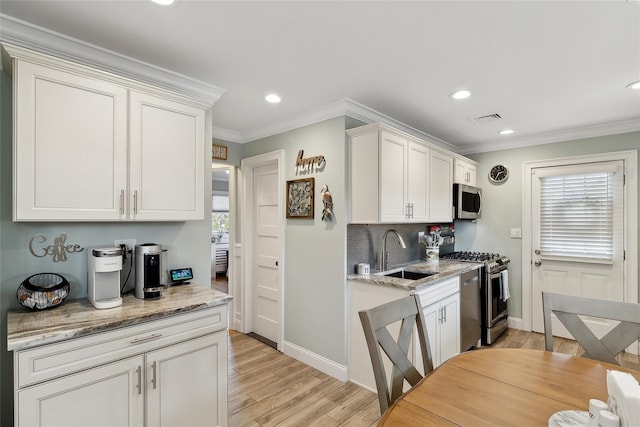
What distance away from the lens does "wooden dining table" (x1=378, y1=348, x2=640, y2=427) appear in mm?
1043

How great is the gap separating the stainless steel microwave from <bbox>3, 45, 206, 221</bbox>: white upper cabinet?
301cm

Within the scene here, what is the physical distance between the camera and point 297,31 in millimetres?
1724

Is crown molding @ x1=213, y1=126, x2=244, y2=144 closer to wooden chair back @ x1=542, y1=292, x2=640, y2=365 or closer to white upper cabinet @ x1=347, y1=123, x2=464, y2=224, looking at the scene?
white upper cabinet @ x1=347, y1=123, x2=464, y2=224

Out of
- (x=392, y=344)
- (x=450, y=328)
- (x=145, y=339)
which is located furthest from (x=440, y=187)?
(x=145, y=339)

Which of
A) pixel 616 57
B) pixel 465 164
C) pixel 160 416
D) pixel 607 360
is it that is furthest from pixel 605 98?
pixel 160 416

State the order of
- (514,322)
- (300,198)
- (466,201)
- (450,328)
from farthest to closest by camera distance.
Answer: (514,322), (466,201), (300,198), (450,328)

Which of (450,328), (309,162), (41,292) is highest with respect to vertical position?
(309,162)

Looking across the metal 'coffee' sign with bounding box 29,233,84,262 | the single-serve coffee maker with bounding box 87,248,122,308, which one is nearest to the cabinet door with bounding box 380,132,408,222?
the single-serve coffee maker with bounding box 87,248,122,308

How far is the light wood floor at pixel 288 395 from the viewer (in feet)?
7.33

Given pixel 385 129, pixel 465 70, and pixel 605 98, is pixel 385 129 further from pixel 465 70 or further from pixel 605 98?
pixel 605 98

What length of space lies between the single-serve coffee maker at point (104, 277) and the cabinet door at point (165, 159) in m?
0.27

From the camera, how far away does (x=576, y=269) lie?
145 inches

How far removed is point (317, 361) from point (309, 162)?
6.35 ft

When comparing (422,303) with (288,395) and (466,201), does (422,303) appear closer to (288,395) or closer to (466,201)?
(288,395)
